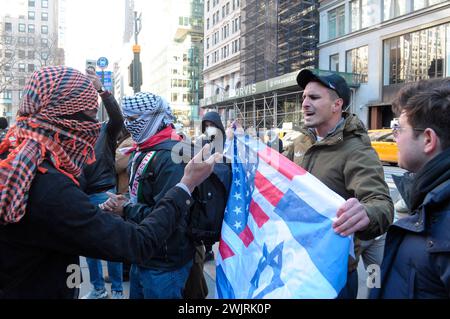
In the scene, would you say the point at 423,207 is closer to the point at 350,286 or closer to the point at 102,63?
the point at 350,286

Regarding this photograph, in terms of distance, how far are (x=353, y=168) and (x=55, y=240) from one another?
5.41 ft

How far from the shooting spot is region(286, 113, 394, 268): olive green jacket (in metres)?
2.08

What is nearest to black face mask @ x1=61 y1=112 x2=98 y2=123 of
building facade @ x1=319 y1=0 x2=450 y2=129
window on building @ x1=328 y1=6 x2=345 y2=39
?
building facade @ x1=319 y1=0 x2=450 y2=129

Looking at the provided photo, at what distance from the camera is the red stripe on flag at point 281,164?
2.23 metres

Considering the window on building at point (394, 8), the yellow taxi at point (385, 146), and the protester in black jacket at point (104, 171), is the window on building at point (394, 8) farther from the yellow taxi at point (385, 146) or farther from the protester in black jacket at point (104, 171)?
the protester in black jacket at point (104, 171)

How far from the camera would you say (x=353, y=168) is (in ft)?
7.68

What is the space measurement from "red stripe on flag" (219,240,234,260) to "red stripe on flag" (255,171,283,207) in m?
0.43

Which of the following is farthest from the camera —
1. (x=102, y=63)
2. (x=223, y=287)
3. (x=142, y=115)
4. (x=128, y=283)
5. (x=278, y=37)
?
(x=278, y=37)

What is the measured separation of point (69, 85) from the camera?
180 centimetres

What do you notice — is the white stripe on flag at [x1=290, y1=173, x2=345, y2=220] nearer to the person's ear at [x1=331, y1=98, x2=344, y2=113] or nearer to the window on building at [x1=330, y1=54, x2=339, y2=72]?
the person's ear at [x1=331, y1=98, x2=344, y2=113]

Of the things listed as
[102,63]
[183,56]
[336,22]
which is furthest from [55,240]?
[183,56]

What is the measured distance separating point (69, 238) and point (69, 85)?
69cm

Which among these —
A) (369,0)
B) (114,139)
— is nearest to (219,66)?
→ (369,0)
